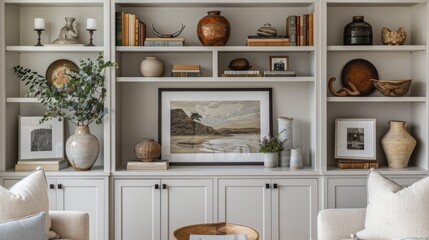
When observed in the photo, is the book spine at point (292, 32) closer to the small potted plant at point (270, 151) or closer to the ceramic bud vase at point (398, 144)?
the small potted plant at point (270, 151)

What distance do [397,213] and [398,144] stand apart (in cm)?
129

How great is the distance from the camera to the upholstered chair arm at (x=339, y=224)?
327 centimetres

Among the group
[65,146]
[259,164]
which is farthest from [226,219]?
[65,146]

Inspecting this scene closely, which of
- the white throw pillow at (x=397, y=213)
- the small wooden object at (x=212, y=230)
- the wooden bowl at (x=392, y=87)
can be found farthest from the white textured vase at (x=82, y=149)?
the wooden bowl at (x=392, y=87)

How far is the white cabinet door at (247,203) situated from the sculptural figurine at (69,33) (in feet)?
5.04

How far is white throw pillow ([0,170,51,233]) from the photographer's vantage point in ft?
9.61

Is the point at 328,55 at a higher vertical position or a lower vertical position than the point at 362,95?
higher

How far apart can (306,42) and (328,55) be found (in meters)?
0.32

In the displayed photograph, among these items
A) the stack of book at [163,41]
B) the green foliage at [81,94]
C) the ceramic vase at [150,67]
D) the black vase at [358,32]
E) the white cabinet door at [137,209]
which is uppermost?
the black vase at [358,32]

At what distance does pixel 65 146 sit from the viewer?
4.38m

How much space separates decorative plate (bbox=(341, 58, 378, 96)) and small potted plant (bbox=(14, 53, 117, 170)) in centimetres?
179

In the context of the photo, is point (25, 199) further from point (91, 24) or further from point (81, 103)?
point (91, 24)

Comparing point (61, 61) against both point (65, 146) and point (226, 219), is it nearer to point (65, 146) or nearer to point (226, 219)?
point (65, 146)

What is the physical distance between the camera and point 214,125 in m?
4.48
